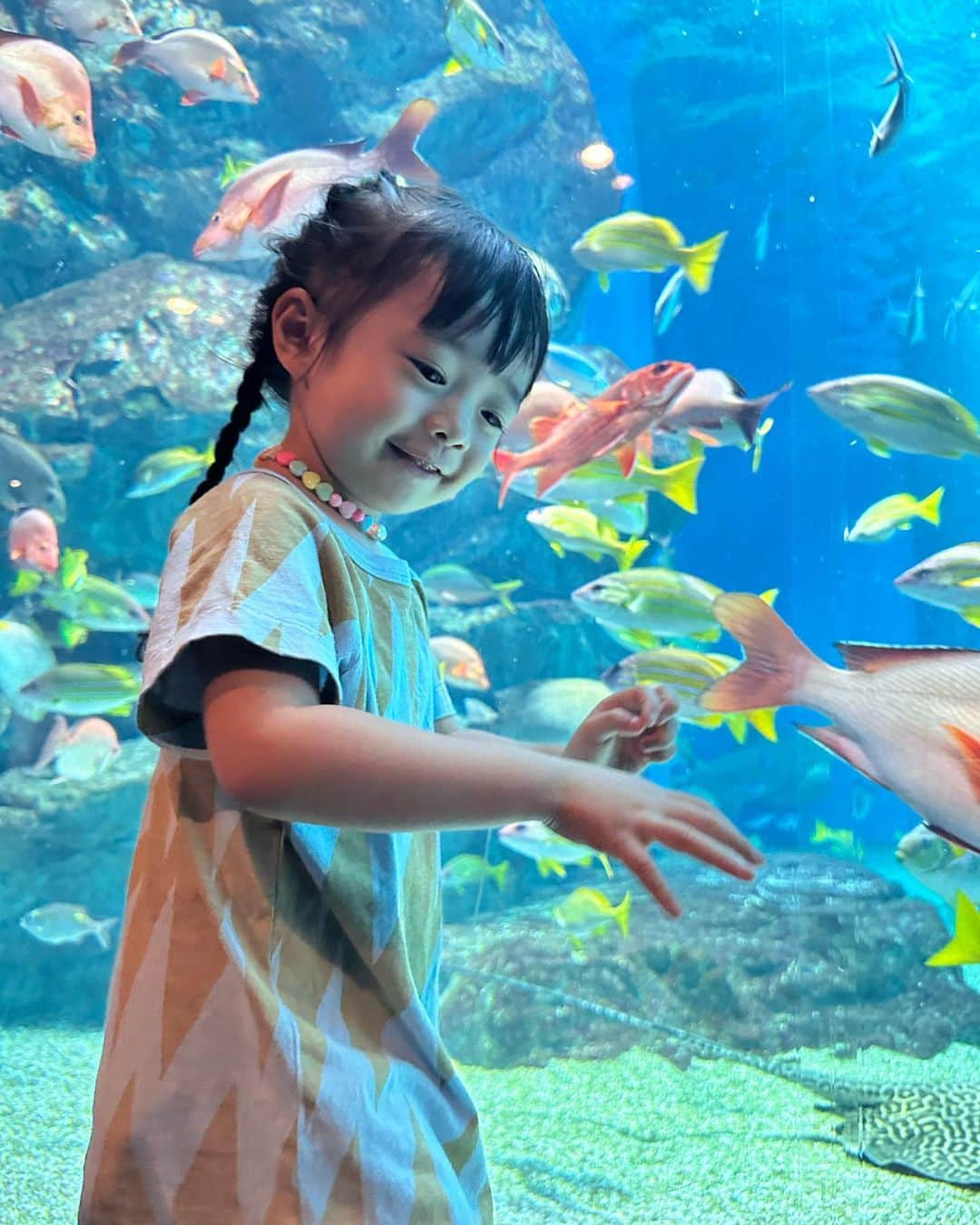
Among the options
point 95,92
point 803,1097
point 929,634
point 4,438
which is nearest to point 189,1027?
point 803,1097

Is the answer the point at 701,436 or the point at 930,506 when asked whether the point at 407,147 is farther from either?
the point at 930,506

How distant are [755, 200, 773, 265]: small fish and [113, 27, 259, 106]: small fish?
4.56 metres

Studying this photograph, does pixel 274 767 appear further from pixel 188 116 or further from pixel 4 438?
pixel 188 116

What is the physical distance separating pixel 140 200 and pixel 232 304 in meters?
1.68

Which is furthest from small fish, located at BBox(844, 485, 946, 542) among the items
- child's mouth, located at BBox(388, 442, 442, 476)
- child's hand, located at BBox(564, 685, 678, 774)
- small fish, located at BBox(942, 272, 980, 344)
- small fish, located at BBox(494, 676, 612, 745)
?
child's mouth, located at BBox(388, 442, 442, 476)

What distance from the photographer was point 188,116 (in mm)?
7918

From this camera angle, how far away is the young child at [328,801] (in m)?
0.67

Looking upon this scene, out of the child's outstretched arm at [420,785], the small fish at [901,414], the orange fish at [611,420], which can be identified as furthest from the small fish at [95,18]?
the child's outstretched arm at [420,785]

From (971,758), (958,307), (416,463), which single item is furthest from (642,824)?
(958,307)

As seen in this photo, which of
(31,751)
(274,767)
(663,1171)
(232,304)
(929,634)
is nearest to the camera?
(274,767)

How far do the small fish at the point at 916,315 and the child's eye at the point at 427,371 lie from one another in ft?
23.4

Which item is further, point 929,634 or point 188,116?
point 929,634

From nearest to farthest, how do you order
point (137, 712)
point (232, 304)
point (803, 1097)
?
point (137, 712), point (803, 1097), point (232, 304)

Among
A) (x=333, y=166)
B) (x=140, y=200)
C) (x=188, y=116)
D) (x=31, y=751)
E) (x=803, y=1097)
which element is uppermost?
(x=333, y=166)
